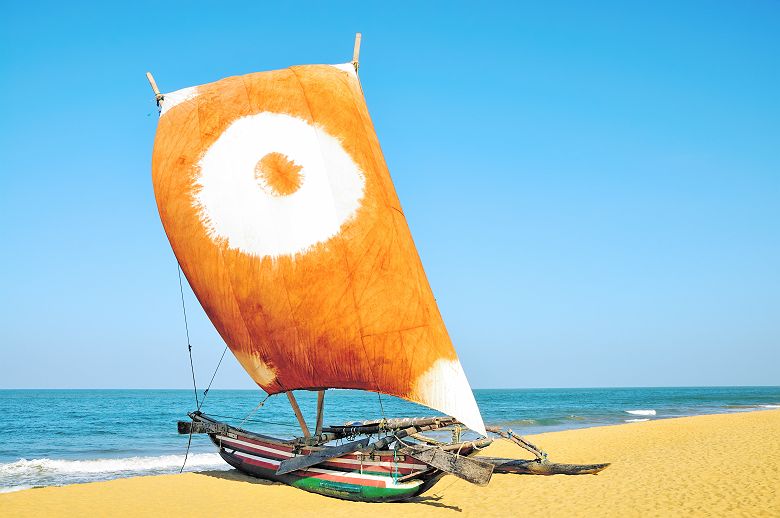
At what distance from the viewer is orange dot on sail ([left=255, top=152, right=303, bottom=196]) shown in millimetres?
12930

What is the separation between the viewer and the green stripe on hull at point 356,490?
480 inches

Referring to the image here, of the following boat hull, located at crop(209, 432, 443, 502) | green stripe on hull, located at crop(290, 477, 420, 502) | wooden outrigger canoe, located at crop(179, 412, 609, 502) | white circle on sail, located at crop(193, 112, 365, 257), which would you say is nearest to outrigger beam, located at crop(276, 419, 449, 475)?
wooden outrigger canoe, located at crop(179, 412, 609, 502)

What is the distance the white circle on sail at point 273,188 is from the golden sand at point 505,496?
206 inches

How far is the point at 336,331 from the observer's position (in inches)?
481

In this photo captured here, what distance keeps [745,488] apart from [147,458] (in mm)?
19779

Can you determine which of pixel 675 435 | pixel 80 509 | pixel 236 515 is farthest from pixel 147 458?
pixel 675 435

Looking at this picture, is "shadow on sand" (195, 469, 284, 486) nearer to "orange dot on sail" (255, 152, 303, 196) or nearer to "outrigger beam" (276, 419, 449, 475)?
"outrigger beam" (276, 419, 449, 475)

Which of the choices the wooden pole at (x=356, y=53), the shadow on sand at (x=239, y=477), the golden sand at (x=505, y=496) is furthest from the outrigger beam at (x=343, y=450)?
the wooden pole at (x=356, y=53)

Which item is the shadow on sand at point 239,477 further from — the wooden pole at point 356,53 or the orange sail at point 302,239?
the wooden pole at point 356,53

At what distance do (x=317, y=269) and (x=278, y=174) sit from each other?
7.44 ft

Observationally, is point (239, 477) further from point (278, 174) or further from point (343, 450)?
point (278, 174)

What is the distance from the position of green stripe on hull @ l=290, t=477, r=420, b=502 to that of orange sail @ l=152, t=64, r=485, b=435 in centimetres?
199

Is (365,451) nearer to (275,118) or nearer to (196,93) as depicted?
(275,118)

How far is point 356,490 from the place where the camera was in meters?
12.6
